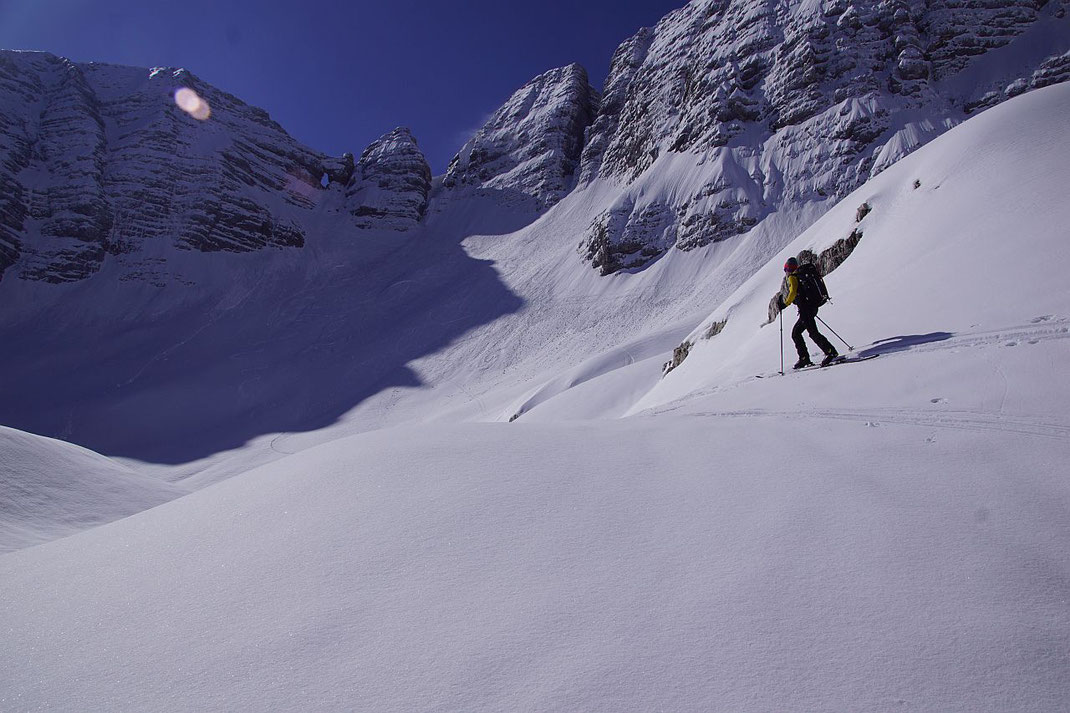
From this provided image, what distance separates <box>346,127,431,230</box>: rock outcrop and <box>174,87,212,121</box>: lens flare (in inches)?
913

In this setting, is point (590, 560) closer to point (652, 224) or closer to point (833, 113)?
point (652, 224)

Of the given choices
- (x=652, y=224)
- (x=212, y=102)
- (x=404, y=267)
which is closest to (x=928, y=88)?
(x=652, y=224)

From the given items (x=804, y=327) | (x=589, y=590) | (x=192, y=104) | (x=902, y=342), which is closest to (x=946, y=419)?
(x=902, y=342)

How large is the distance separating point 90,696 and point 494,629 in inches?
62.4

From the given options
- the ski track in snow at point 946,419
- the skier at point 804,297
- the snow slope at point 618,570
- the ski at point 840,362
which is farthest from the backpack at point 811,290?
the ski track in snow at point 946,419

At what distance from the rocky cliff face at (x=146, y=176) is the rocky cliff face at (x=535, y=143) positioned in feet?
34.7

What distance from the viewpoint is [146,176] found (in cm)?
7000

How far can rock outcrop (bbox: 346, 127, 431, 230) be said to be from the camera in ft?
258

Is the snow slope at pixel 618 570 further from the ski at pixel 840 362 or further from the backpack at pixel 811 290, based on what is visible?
the backpack at pixel 811 290

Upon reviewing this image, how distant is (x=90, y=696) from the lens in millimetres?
1998

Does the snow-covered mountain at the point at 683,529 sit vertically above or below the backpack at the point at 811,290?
below

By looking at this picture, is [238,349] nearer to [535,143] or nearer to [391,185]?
[391,185]

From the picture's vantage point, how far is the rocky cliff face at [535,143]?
7750 cm

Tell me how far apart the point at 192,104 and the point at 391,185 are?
33.4m
